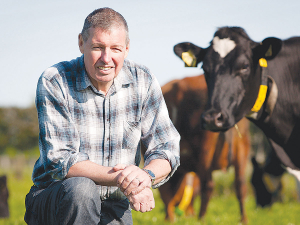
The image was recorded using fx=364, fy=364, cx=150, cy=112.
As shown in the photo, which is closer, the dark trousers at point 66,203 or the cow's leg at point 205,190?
the dark trousers at point 66,203

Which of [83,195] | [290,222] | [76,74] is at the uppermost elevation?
[76,74]

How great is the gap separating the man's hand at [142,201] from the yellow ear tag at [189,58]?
2711 millimetres

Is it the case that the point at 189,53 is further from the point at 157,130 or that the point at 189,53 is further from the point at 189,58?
the point at 157,130

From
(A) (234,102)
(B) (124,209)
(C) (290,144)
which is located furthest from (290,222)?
(B) (124,209)

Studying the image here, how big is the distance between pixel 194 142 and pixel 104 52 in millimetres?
3317

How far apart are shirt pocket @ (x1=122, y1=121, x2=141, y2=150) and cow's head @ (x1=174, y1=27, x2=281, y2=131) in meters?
1.41

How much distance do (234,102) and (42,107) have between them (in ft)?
7.20

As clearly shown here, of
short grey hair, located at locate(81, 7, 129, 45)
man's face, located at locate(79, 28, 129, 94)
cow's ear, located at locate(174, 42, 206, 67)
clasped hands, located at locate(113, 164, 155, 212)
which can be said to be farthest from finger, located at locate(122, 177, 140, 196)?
cow's ear, located at locate(174, 42, 206, 67)

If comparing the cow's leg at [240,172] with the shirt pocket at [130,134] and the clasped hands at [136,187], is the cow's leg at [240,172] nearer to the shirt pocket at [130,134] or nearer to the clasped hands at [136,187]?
the shirt pocket at [130,134]

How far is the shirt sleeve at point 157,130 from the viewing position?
2.17 metres

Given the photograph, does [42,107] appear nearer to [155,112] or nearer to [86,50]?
[86,50]

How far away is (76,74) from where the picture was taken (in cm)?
219

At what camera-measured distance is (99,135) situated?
213 cm

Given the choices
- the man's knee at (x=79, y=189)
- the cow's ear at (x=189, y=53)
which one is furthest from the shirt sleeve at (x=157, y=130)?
the cow's ear at (x=189, y=53)
